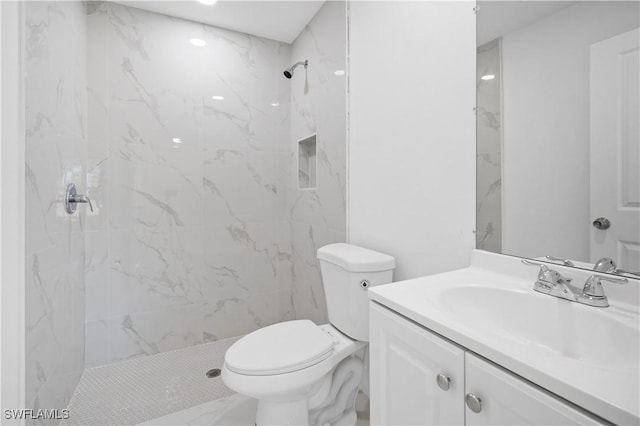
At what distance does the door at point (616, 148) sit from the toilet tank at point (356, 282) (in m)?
0.71

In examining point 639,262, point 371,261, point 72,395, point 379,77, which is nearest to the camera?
point 639,262

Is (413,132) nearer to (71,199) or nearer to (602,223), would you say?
(602,223)

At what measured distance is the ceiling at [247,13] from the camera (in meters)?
1.93

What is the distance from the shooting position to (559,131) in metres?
0.85

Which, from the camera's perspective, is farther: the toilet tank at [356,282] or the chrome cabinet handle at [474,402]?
the toilet tank at [356,282]

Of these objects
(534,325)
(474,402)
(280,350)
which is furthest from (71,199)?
(534,325)

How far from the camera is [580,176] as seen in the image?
820 millimetres

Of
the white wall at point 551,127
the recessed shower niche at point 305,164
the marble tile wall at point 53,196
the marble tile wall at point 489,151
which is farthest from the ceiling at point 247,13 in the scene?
the white wall at point 551,127

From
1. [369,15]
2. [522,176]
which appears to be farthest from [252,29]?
[522,176]

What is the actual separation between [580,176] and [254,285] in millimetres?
2121

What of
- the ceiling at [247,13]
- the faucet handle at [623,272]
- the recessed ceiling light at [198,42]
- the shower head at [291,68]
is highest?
the ceiling at [247,13]

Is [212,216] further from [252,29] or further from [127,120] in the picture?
[252,29]

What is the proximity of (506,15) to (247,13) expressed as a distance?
5.51 feet

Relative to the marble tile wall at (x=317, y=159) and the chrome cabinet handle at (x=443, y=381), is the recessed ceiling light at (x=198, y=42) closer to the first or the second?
the marble tile wall at (x=317, y=159)
